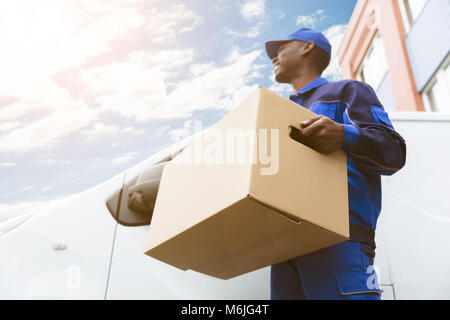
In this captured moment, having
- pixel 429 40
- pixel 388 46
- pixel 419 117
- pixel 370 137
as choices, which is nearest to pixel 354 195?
pixel 370 137

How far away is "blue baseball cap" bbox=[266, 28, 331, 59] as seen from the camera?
2090mm

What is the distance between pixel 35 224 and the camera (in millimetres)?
1830

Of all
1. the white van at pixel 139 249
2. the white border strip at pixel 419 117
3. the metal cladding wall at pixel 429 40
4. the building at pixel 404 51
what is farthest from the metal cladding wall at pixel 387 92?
the white van at pixel 139 249

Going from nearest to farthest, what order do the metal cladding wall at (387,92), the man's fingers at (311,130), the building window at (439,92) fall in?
the man's fingers at (311,130), the building window at (439,92), the metal cladding wall at (387,92)

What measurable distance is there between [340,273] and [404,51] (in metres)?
7.87

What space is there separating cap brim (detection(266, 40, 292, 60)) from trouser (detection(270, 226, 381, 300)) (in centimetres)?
112

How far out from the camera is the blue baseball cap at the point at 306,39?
2.09 m

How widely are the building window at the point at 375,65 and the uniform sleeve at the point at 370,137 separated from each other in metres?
8.44

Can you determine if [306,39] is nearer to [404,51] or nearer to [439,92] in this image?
[439,92]

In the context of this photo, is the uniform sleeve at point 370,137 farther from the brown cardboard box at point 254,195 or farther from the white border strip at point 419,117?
the white border strip at point 419,117

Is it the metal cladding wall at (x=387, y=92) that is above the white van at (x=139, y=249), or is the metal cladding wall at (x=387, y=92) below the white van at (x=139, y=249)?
below

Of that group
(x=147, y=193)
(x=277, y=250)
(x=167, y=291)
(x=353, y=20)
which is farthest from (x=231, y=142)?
(x=353, y=20)

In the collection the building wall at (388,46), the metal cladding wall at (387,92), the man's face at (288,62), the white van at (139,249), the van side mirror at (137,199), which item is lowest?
the metal cladding wall at (387,92)

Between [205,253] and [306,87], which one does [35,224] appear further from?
[306,87]
